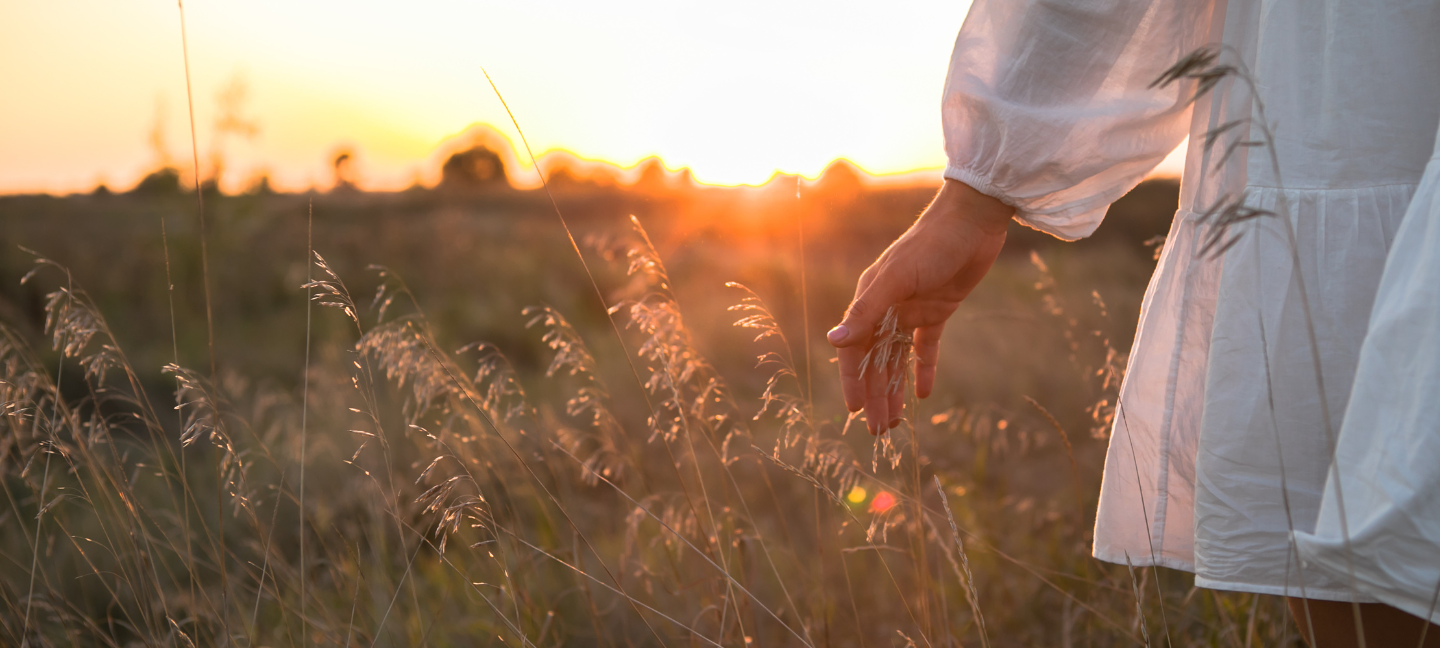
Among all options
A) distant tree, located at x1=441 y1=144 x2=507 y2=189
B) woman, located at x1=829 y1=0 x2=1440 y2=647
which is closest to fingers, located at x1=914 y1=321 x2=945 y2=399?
woman, located at x1=829 y1=0 x2=1440 y2=647

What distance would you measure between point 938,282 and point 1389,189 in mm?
494

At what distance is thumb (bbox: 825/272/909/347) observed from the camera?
42.0 inches

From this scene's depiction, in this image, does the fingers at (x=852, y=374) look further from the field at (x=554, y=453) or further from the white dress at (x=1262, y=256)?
the white dress at (x=1262, y=256)

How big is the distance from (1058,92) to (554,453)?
9.05 ft

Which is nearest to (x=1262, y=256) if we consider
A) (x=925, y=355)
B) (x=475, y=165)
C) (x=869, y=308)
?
(x=869, y=308)

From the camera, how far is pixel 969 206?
108cm

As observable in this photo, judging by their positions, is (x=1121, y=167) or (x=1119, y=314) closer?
(x=1121, y=167)

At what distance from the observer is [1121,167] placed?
3.61 feet

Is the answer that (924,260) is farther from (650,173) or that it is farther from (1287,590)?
(650,173)

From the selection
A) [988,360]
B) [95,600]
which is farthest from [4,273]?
Result: [988,360]

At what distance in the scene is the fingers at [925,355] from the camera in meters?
1.34

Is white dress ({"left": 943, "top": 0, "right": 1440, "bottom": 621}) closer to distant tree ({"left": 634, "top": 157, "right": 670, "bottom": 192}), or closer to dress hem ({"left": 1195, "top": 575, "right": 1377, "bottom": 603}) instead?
dress hem ({"left": 1195, "top": 575, "right": 1377, "bottom": 603})

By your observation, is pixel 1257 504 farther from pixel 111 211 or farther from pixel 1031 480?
pixel 111 211

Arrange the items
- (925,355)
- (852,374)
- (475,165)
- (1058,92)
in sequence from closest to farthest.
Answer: (1058,92) → (852,374) → (925,355) → (475,165)
